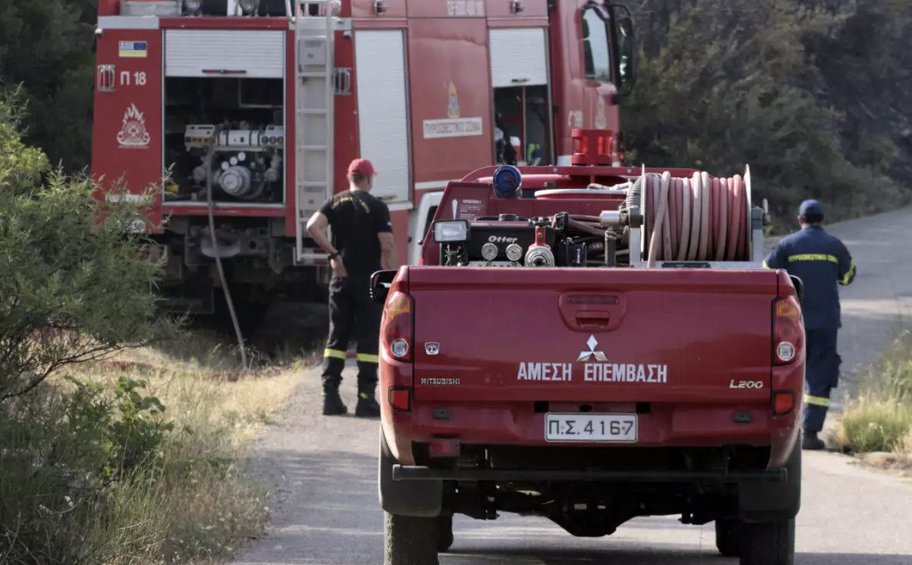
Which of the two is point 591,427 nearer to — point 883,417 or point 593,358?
point 593,358

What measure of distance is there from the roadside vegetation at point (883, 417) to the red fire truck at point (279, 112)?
157 inches

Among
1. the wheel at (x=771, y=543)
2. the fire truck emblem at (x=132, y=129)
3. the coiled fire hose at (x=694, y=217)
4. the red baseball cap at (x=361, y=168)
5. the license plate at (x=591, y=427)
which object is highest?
the fire truck emblem at (x=132, y=129)

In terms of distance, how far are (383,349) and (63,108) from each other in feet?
47.6

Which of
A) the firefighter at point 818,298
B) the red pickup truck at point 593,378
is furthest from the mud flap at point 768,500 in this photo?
the firefighter at point 818,298

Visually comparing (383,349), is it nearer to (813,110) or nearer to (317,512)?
(317,512)

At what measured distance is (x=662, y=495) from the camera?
22.7 ft

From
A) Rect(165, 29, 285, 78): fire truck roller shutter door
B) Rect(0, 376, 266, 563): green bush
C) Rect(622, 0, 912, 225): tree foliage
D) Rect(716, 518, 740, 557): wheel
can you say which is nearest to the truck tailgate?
Rect(0, 376, 266, 563): green bush

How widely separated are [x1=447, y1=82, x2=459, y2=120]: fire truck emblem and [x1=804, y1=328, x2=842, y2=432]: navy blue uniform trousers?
15.8ft

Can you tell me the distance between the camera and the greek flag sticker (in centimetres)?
1493

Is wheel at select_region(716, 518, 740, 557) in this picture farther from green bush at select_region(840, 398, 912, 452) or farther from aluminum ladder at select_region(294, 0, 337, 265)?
aluminum ladder at select_region(294, 0, 337, 265)

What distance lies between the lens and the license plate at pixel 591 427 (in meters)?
6.36

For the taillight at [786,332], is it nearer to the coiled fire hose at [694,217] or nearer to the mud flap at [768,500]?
the mud flap at [768,500]

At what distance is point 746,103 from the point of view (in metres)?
29.7

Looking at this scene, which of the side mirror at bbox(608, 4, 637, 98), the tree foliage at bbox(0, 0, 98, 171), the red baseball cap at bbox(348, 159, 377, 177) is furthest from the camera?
the tree foliage at bbox(0, 0, 98, 171)
